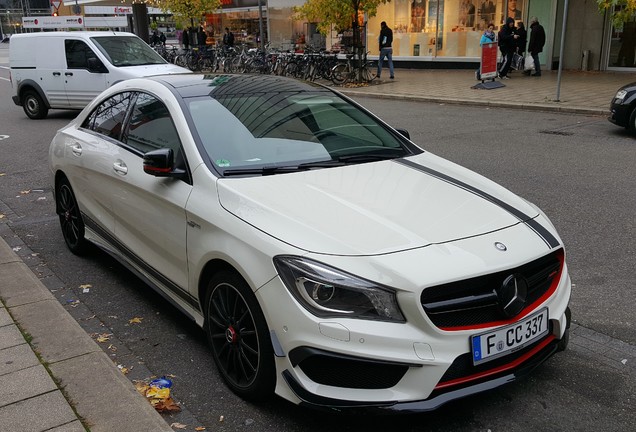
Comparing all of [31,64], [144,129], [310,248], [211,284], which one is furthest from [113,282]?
[31,64]

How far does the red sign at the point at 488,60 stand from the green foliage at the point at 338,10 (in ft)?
13.6

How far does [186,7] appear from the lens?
28359 mm

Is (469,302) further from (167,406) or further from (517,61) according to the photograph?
(517,61)

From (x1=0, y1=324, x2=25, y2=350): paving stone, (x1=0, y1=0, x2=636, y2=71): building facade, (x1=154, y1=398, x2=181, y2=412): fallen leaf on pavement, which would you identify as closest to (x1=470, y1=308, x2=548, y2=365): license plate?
(x1=154, y1=398, x2=181, y2=412): fallen leaf on pavement

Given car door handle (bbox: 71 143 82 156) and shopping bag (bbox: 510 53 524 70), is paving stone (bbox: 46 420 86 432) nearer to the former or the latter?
car door handle (bbox: 71 143 82 156)

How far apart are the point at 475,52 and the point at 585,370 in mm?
21992

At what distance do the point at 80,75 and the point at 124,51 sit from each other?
1.16m

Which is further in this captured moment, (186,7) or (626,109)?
(186,7)

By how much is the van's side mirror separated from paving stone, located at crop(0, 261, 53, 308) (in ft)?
32.0

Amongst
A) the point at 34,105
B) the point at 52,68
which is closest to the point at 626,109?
the point at 52,68

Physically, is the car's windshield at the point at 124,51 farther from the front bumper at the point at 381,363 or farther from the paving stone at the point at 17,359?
the front bumper at the point at 381,363

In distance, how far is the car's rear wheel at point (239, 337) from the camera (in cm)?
302

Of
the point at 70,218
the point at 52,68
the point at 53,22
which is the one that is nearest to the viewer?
the point at 70,218

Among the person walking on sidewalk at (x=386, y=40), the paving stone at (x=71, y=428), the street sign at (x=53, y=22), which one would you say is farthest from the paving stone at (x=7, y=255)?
the street sign at (x=53, y=22)
